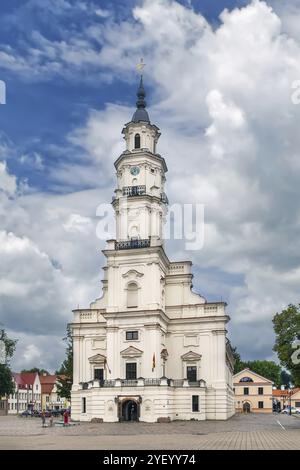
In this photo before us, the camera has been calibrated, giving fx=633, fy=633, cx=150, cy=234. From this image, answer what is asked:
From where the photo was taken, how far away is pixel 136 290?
70250 millimetres

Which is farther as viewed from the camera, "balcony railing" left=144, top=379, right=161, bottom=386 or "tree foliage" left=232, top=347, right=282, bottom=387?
"tree foliage" left=232, top=347, right=282, bottom=387

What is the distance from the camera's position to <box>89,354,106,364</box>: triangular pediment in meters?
72.8

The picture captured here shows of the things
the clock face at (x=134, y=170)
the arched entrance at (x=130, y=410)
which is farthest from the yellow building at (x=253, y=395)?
the clock face at (x=134, y=170)

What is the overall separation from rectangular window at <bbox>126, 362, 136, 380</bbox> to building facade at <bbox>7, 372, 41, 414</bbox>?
79682 millimetres

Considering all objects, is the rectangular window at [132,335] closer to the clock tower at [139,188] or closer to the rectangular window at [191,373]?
the rectangular window at [191,373]

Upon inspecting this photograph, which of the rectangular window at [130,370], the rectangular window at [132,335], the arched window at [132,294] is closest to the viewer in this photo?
the rectangular window at [130,370]

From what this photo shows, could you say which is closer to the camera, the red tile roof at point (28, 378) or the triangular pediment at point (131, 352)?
the triangular pediment at point (131, 352)

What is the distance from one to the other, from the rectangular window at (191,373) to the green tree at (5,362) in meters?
43.7

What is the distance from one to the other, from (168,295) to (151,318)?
6.99m

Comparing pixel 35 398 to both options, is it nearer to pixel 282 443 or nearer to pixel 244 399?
pixel 244 399

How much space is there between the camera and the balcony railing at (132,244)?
71188 mm

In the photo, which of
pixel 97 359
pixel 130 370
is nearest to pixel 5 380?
pixel 97 359

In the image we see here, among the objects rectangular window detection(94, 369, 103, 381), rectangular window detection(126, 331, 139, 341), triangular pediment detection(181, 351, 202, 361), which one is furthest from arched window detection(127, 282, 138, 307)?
rectangular window detection(94, 369, 103, 381)

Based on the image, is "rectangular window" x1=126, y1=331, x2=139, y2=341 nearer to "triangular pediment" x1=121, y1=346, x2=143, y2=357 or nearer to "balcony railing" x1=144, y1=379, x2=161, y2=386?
"triangular pediment" x1=121, y1=346, x2=143, y2=357
